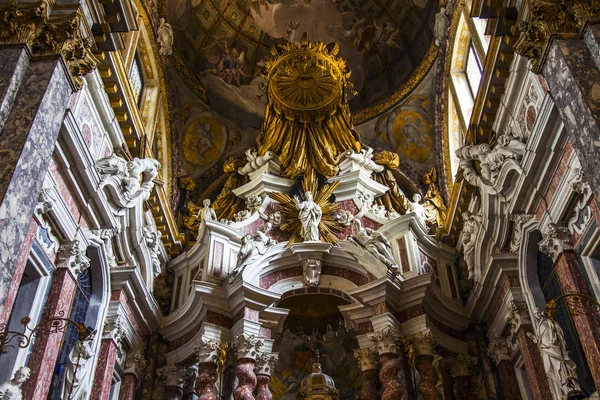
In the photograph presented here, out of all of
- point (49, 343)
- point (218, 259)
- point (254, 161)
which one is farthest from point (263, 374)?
point (254, 161)

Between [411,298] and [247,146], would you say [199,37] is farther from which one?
[411,298]

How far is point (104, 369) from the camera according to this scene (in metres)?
10.6

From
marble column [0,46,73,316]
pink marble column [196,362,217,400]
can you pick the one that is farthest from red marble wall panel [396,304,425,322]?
marble column [0,46,73,316]

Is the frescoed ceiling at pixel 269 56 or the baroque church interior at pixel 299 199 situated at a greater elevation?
the frescoed ceiling at pixel 269 56

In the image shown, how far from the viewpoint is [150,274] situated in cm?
1305

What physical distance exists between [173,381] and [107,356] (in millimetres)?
1958

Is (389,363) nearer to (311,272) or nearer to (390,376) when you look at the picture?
(390,376)

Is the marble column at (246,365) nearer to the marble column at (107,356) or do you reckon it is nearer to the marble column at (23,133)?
the marble column at (107,356)

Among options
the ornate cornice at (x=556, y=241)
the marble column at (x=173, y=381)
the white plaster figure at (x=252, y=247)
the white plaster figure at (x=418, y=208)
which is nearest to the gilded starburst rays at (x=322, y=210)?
the white plaster figure at (x=252, y=247)

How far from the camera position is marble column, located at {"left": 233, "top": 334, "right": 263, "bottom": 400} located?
1135 centimetres

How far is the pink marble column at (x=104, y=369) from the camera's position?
10.3 m

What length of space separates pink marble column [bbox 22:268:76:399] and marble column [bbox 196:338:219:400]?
3.12 metres

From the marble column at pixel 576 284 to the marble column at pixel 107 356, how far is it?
24.4ft

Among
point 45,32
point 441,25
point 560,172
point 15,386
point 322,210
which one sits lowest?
point 15,386
